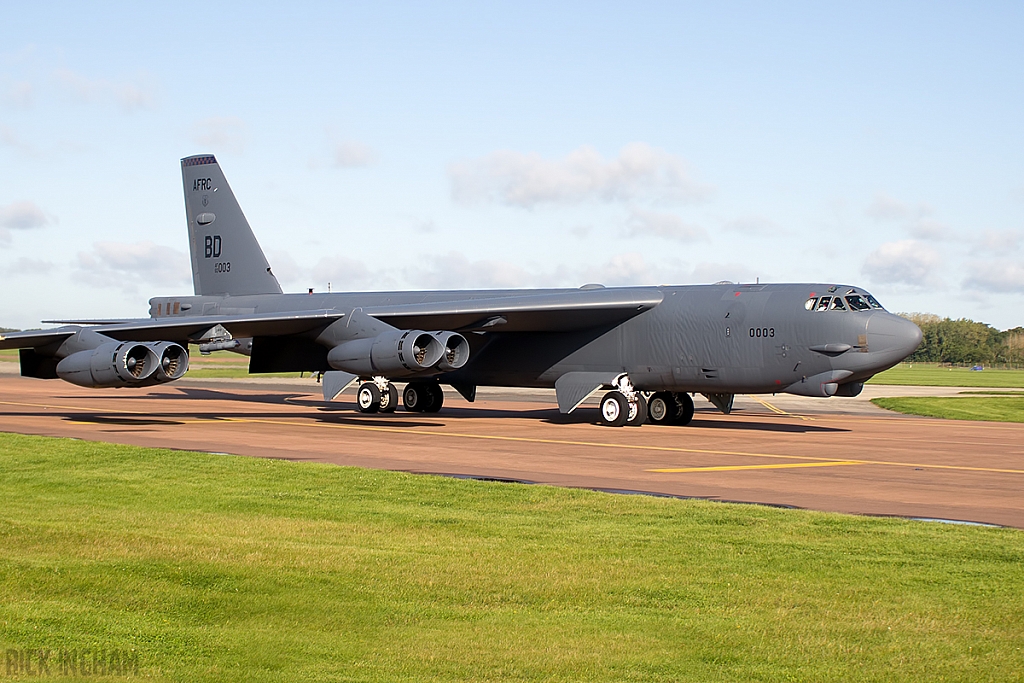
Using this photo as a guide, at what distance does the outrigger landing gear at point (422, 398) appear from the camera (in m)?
30.1

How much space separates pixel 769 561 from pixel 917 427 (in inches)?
759

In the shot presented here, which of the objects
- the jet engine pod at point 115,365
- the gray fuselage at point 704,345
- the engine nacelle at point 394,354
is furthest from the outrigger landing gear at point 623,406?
the jet engine pod at point 115,365

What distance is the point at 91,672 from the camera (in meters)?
5.43

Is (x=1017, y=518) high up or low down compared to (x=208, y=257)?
down

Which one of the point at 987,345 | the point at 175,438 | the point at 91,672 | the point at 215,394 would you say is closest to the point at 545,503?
the point at 91,672

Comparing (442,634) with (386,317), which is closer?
(442,634)

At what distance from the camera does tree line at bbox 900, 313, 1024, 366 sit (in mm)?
158625

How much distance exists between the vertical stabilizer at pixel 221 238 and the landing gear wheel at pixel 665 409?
43.8ft

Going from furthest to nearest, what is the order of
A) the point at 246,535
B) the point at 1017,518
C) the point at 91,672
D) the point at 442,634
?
the point at 1017,518 < the point at 246,535 < the point at 442,634 < the point at 91,672

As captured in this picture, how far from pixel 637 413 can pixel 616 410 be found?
0.55 metres

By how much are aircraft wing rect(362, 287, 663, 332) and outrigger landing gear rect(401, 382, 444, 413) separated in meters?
3.77

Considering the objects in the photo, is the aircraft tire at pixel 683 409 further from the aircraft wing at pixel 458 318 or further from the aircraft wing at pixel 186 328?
the aircraft wing at pixel 186 328

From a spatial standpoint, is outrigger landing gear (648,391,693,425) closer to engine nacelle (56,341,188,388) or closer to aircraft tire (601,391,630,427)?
aircraft tire (601,391,630,427)

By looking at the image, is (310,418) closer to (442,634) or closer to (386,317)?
(386,317)
